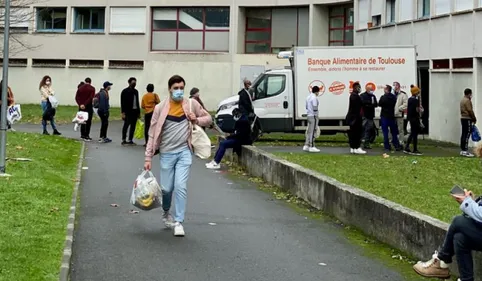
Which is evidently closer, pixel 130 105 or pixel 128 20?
pixel 130 105

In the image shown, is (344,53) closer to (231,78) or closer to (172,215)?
(172,215)

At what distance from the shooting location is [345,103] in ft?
85.9

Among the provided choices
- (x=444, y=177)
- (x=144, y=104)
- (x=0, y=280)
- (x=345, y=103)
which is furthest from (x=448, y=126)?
(x=0, y=280)

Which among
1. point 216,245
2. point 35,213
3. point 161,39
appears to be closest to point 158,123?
point 216,245

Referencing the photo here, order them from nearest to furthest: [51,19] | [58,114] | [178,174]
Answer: [178,174] → [58,114] → [51,19]

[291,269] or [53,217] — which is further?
[53,217]

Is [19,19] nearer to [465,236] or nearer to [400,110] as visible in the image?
[400,110]

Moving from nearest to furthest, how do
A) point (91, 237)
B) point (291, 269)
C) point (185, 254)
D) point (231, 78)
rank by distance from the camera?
point (291, 269), point (185, 254), point (91, 237), point (231, 78)

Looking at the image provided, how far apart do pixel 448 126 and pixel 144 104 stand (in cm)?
1068

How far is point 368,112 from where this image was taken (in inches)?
910

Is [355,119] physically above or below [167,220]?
above

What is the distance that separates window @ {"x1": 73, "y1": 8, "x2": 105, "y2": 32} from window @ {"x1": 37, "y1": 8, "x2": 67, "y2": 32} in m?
0.73

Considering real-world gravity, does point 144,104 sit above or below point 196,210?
above

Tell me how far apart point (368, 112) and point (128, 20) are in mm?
27847
